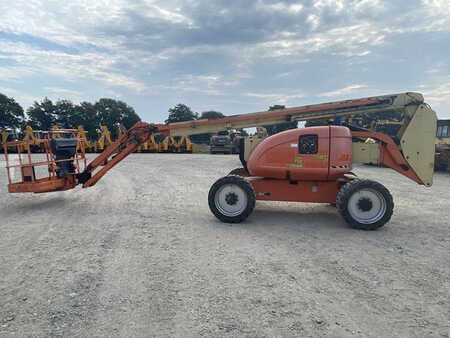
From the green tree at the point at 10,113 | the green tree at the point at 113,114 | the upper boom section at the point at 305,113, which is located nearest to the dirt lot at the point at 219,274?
the upper boom section at the point at 305,113

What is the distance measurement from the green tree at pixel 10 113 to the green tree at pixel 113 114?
47.6ft

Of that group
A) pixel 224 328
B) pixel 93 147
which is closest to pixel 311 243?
pixel 224 328

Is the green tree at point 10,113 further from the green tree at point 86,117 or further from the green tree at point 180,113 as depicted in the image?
the green tree at point 180,113

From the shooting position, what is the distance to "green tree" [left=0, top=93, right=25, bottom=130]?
5372 cm

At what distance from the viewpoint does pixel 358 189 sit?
5.42 m

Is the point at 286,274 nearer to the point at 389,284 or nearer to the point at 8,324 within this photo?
the point at 389,284

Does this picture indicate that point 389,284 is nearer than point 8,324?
No

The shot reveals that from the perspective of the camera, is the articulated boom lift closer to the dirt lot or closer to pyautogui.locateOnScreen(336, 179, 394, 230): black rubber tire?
pyautogui.locateOnScreen(336, 179, 394, 230): black rubber tire

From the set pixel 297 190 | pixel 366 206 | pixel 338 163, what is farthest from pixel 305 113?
pixel 366 206

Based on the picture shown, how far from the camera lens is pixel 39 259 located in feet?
A: 13.7

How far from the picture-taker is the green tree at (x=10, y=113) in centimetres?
5372

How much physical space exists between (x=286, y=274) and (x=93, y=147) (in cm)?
2959

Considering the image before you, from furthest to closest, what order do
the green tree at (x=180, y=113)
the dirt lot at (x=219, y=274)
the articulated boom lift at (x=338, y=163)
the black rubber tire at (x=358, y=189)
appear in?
the green tree at (x=180, y=113) < the articulated boom lift at (x=338, y=163) < the black rubber tire at (x=358, y=189) < the dirt lot at (x=219, y=274)

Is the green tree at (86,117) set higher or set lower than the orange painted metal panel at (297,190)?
higher
